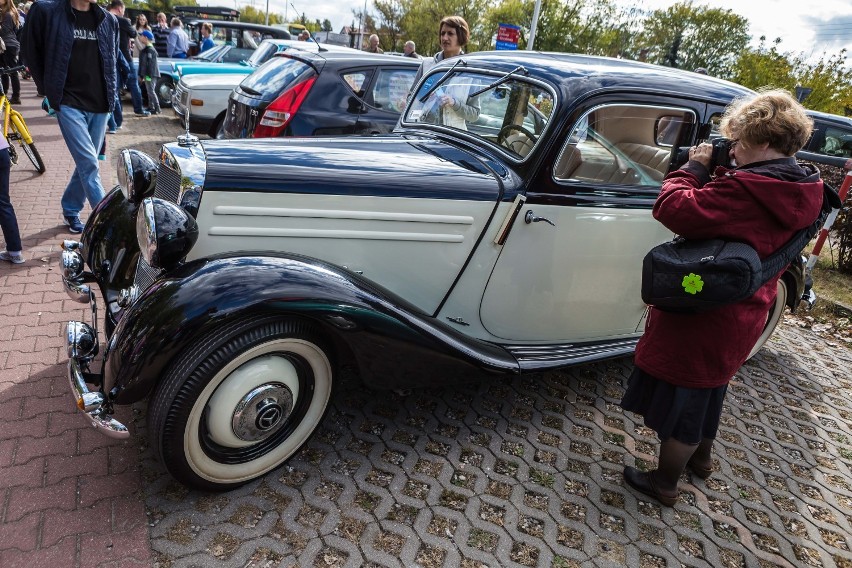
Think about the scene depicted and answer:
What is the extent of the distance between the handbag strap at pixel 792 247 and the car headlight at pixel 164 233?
7.27 feet

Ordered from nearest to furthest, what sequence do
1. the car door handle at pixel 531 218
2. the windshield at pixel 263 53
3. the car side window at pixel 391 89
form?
the car door handle at pixel 531 218
the car side window at pixel 391 89
the windshield at pixel 263 53

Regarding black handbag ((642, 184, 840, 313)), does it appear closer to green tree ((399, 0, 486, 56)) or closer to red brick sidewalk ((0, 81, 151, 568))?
red brick sidewalk ((0, 81, 151, 568))

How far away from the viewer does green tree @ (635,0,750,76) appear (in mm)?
43938

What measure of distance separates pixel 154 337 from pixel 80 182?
133 inches

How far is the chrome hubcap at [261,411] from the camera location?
209 cm

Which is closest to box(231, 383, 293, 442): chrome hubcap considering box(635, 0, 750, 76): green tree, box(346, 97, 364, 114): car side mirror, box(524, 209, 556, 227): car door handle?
box(524, 209, 556, 227): car door handle

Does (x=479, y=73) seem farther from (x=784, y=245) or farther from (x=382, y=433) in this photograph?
(x=382, y=433)

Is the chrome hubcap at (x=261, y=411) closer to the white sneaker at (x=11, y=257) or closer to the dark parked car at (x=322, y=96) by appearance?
the white sneaker at (x=11, y=257)

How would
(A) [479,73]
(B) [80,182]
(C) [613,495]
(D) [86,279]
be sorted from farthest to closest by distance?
(B) [80,182] < (A) [479,73] < (D) [86,279] < (C) [613,495]

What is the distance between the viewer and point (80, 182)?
445cm

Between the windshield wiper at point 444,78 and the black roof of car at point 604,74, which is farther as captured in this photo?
the windshield wiper at point 444,78

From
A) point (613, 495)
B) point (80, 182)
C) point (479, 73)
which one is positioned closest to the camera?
point (613, 495)

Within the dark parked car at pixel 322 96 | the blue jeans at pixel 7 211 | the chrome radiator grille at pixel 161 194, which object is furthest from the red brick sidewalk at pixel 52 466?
the dark parked car at pixel 322 96

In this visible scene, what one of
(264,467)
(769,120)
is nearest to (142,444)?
(264,467)
